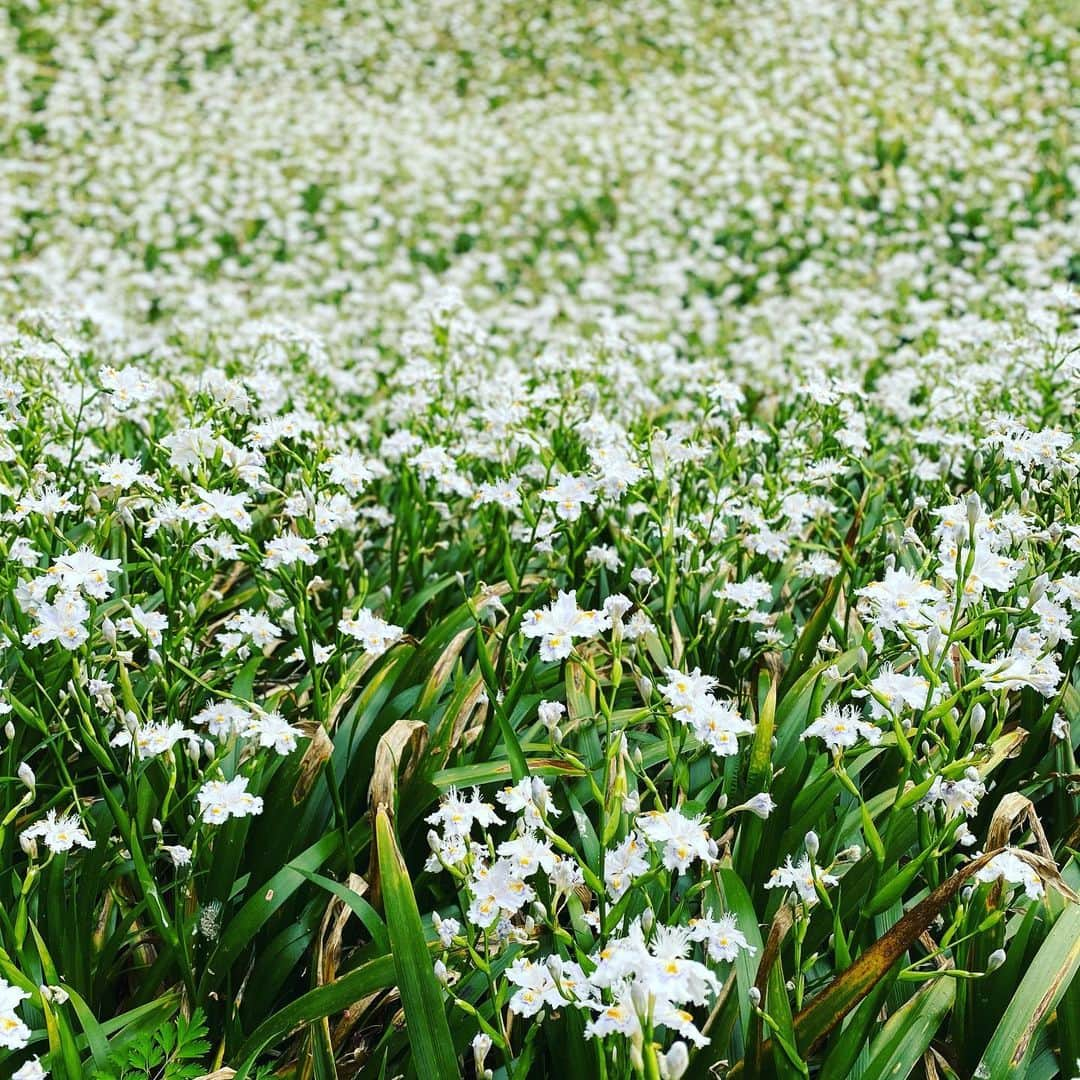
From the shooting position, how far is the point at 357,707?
2.61m

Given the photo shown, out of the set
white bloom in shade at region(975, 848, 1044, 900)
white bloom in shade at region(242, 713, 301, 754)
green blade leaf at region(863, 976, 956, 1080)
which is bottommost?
green blade leaf at region(863, 976, 956, 1080)

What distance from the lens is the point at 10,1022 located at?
166cm

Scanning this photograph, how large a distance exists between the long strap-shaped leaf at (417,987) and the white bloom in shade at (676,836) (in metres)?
0.44

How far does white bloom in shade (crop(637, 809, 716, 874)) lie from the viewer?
5.50 feet

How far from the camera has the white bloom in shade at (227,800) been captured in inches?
76.5

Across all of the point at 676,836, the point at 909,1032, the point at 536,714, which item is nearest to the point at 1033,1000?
the point at 909,1032

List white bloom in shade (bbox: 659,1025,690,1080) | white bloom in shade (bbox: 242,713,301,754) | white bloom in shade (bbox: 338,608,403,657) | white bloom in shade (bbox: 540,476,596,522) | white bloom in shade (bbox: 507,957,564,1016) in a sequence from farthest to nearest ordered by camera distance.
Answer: white bloom in shade (bbox: 540,476,596,522), white bloom in shade (bbox: 338,608,403,657), white bloom in shade (bbox: 242,713,301,754), white bloom in shade (bbox: 507,957,564,1016), white bloom in shade (bbox: 659,1025,690,1080)

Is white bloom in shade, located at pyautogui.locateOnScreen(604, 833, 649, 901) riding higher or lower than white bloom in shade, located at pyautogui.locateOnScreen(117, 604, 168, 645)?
lower

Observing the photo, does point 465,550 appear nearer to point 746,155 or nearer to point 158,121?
point 746,155

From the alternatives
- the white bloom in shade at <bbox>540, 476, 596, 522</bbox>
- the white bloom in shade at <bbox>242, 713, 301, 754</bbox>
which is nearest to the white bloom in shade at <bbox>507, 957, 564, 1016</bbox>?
the white bloom in shade at <bbox>242, 713, 301, 754</bbox>

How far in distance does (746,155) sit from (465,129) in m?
3.24

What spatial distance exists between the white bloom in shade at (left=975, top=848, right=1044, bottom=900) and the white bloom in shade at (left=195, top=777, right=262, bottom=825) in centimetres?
126

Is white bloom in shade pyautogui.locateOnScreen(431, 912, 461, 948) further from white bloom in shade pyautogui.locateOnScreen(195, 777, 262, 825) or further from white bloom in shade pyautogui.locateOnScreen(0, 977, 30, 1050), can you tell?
white bloom in shade pyautogui.locateOnScreen(0, 977, 30, 1050)

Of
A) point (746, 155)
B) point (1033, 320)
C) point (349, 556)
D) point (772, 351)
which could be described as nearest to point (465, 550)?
point (349, 556)
